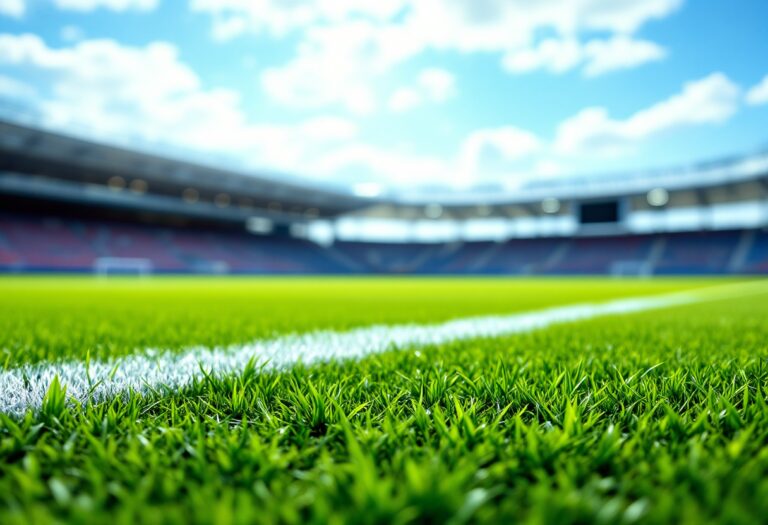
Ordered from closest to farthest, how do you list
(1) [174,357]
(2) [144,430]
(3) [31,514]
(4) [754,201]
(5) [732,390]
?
(3) [31,514]
(2) [144,430]
(5) [732,390]
(1) [174,357]
(4) [754,201]

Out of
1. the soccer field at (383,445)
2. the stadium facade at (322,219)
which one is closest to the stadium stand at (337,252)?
the stadium facade at (322,219)

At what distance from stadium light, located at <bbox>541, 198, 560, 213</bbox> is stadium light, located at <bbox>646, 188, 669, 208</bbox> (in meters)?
6.45

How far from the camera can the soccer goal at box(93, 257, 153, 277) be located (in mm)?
27203

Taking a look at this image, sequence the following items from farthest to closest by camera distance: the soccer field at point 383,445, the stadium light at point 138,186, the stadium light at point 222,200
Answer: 1. the stadium light at point 222,200
2. the stadium light at point 138,186
3. the soccer field at point 383,445

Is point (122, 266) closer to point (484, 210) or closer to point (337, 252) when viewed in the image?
point (337, 252)

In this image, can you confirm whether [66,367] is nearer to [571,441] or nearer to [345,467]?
[345,467]

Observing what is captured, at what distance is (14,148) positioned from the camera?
23109mm

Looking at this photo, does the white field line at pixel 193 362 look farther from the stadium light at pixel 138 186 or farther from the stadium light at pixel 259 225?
the stadium light at pixel 259 225

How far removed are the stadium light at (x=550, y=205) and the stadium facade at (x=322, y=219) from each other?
155 millimetres

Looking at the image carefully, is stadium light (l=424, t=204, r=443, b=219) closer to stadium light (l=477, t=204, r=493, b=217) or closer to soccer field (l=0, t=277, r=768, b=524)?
stadium light (l=477, t=204, r=493, b=217)

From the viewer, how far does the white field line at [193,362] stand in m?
1.15

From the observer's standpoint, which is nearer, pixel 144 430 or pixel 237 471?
pixel 237 471

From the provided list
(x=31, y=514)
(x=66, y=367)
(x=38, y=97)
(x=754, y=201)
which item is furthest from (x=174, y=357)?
(x=754, y=201)

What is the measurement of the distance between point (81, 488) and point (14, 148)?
29290mm
